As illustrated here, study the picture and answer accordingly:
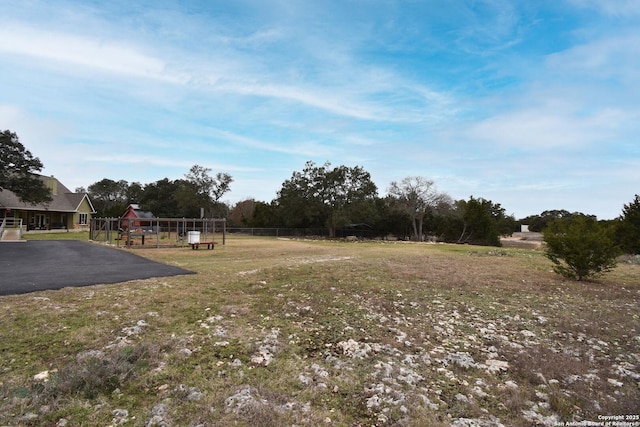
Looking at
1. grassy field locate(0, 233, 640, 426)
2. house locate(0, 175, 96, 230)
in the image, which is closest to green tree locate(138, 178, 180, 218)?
house locate(0, 175, 96, 230)

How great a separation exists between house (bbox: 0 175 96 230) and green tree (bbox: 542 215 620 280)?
3751cm

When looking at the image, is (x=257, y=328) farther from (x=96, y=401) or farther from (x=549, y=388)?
(x=549, y=388)

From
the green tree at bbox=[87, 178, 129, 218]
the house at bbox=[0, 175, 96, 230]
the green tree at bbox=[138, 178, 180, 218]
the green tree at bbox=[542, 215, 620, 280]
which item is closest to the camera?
the green tree at bbox=[542, 215, 620, 280]

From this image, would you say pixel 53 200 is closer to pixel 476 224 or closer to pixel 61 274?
pixel 61 274

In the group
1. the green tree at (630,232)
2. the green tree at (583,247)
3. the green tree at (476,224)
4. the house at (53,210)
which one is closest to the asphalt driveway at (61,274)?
the green tree at (583,247)

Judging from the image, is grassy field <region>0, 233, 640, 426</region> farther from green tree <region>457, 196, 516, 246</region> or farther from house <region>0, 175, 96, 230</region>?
green tree <region>457, 196, 516, 246</region>

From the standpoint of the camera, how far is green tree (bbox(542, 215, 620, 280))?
11.0 metres

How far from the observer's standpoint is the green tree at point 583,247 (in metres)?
11.0

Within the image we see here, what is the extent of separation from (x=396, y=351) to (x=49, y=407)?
4.08 meters

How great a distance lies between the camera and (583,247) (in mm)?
11016

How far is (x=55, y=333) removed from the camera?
4879 millimetres

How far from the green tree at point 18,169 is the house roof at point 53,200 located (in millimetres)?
4115

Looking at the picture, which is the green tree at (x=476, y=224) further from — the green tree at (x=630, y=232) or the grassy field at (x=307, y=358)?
the grassy field at (x=307, y=358)

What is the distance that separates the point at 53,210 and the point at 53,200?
183 cm
